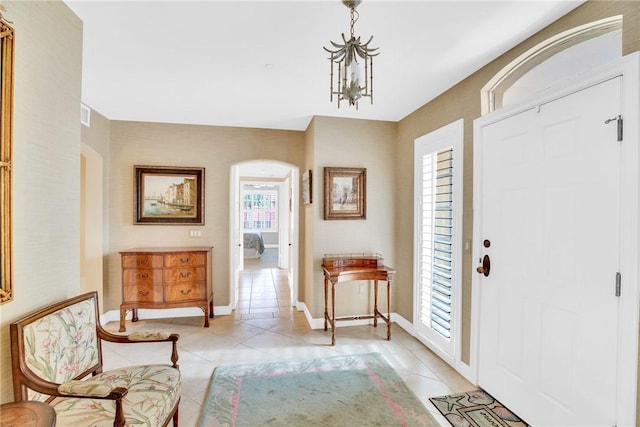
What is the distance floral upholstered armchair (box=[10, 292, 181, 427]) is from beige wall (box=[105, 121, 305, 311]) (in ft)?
7.50

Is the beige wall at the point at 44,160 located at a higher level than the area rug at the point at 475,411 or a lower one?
higher

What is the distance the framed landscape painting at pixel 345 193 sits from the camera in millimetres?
3695

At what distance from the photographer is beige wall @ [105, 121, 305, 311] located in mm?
3904

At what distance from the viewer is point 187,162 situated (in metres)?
4.07

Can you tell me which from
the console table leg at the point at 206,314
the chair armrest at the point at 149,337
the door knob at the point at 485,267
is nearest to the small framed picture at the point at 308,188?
the console table leg at the point at 206,314

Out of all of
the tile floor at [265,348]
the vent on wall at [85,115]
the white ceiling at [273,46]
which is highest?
the white ceiling at [273,46]

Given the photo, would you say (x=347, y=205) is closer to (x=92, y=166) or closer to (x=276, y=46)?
(x=276, y=46)

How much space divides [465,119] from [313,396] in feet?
8.90

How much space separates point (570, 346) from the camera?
5.78 feet

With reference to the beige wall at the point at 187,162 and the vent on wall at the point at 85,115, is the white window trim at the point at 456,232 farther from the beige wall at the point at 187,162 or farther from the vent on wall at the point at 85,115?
the vent on wall at the point at 85,115

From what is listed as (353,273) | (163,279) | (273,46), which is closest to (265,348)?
(353,273)

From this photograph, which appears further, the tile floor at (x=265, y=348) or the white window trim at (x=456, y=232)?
the white window trim at (x=456, y=232)

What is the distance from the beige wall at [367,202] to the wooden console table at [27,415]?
2786 mm

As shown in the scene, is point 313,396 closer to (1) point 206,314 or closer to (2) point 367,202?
(1) point 206,314
